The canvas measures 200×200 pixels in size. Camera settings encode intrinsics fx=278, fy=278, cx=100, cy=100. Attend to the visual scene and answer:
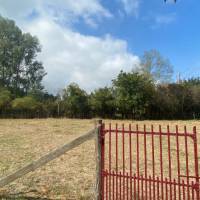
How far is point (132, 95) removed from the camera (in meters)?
32.9

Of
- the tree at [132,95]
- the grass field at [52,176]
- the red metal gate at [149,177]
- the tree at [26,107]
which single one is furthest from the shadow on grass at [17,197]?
the tree at [26,107]

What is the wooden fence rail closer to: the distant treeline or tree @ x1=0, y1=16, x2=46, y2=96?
the distant treeline

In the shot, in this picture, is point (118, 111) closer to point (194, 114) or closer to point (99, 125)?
point (194, 114)

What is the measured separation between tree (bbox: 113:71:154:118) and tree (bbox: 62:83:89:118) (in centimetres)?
406

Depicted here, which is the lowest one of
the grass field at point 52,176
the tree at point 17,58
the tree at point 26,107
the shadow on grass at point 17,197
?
the shadow on grass at point 17,197

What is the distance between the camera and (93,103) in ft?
111

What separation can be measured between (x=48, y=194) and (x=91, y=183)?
1.14m

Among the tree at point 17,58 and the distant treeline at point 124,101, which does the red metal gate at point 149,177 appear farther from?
the tree at point 17,58

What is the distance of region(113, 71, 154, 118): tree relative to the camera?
32.8 metres

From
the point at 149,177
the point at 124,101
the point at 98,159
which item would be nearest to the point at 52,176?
the point at 98,159

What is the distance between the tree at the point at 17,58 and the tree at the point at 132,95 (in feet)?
53.9

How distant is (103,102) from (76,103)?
3294 millimetres

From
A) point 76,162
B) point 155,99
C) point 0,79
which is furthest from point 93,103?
point 76,162

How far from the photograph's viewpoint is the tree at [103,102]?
33719mm
